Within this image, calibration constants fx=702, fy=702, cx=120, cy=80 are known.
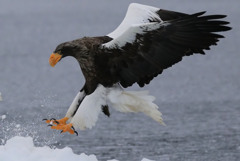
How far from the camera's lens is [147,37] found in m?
5.84

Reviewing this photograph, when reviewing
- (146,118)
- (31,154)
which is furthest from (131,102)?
(146,118)

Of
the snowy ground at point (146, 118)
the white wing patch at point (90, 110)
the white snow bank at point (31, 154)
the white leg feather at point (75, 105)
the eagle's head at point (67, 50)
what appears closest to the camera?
the white snow bank at point (31, 154)

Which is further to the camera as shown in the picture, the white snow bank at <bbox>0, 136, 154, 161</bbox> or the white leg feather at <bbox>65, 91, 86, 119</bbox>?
the white leg feather at <bbox>65, 91, 86, 119</bbox>

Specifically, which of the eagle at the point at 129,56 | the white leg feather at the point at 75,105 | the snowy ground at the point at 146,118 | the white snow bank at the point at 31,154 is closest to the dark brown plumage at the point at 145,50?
Result: the eagle at the point at 129,56

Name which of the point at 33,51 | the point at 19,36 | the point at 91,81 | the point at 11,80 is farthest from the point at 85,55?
the point at 19,36

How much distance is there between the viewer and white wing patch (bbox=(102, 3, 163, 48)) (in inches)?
227

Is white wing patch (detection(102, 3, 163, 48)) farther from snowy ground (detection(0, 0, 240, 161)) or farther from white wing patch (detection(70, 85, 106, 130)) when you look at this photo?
snowy ground (detection(0, 0, 240, 161))

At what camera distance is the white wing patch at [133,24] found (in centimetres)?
576

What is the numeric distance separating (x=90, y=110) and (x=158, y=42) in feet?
2.84

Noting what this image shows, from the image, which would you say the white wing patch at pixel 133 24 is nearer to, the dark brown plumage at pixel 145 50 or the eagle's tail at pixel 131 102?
the dark brown plumage at pixel 145 50

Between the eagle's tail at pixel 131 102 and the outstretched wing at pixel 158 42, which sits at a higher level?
the outstretched wing at pixel 158 42

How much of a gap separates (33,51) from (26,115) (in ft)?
34.5

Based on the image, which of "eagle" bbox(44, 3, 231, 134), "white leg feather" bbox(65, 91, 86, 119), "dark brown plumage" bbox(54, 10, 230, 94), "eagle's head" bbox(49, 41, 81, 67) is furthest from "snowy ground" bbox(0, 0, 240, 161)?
"eagle's head" bbox(49, 41, 81, 67)

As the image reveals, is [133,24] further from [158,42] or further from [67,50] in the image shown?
[67,50]
